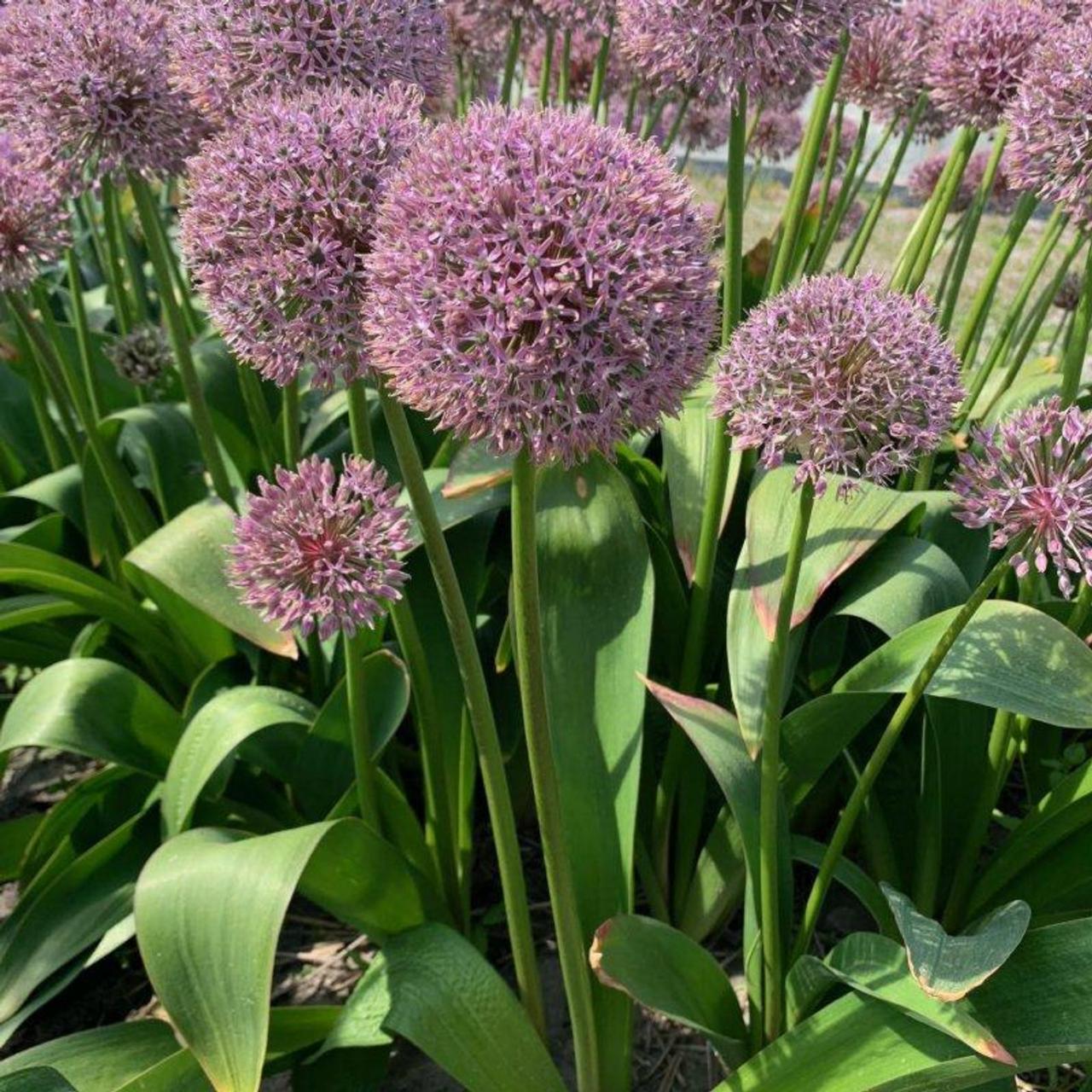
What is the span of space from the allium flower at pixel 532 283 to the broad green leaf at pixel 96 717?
1313mm

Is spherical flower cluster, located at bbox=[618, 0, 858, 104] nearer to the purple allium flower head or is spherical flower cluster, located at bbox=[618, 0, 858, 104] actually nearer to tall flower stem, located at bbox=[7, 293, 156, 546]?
the purple allium flower head

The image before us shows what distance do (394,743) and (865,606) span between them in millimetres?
1245

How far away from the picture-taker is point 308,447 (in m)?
3.44

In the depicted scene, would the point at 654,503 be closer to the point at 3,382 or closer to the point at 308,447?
the point at 308,447

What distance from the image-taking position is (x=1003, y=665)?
1.94 m

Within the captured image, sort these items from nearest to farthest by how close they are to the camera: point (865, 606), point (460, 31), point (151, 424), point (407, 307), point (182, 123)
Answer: point (407, 307), point (865, 606), point (182, 123), point (151, 424), point (460, 31)

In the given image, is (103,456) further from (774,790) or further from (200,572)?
(774,790)

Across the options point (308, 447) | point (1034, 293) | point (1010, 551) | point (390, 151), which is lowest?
point (1034, 293)

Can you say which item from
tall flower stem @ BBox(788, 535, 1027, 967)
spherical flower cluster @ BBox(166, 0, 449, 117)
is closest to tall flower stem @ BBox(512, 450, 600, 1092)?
tall flower stem @ BBox(788, 535, 1027, 967)

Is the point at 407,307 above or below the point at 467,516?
above

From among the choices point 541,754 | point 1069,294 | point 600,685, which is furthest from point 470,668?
point 1069,294

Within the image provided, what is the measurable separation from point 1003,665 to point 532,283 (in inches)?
44.1

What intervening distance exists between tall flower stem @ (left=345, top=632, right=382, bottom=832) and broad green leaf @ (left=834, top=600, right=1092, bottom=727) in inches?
35.5

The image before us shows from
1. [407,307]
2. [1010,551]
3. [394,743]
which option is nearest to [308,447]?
[394,743]
